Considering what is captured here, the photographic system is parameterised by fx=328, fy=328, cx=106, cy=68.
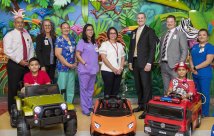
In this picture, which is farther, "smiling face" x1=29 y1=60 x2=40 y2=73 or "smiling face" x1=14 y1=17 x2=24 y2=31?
"smiling face" x1=14 y1=17 x2=24 y2=31

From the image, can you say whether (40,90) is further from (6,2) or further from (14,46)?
(6,2)

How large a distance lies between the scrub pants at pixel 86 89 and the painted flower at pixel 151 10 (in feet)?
6.73

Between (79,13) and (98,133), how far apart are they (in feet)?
11.1

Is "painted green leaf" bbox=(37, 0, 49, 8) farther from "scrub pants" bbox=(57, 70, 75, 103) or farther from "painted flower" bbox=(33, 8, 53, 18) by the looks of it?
"scrub pants" bbox=(57, 70, 75, 103)

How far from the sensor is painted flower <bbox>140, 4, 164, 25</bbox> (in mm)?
7254

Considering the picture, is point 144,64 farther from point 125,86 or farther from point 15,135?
point 15,135

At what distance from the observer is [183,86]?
209 inches

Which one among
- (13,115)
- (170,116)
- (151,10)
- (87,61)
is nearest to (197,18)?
(151,10)

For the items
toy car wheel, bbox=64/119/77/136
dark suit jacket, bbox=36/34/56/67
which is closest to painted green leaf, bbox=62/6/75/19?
dark suit jacket, bbox=36/34/56/67

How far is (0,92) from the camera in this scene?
7.40 metres

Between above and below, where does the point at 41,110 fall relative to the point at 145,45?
below

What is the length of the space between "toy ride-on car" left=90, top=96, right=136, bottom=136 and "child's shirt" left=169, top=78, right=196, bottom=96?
892 millimetres

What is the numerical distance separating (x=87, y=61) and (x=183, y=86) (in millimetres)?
1806

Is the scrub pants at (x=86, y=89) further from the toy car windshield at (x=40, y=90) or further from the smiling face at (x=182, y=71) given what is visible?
the smiling face at (x=182, y=71)
